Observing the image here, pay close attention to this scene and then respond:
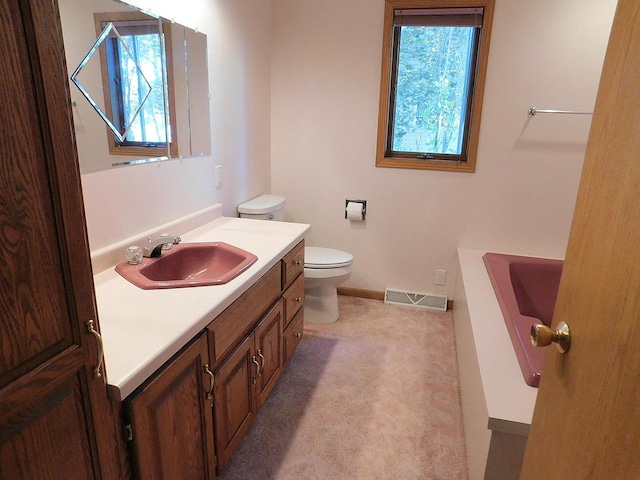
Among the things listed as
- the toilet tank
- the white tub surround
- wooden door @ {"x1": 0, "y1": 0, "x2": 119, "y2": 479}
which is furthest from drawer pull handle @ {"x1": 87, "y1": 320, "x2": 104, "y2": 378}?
the toilet tank

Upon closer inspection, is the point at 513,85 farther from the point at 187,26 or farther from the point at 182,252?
the point at 182,252

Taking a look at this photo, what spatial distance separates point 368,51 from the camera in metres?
2.85

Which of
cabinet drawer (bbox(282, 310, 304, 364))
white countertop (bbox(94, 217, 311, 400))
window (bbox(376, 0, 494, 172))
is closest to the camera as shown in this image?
white countertop (bbox(94, 217, 311, 400))

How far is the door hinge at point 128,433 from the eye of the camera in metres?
1.00

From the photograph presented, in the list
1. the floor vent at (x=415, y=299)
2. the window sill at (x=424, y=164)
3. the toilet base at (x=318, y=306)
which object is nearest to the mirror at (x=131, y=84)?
the toilet base at (x=318, y=306)

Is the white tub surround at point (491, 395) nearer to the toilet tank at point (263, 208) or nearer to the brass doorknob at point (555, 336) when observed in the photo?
the brass doorknob at point (555, 336)

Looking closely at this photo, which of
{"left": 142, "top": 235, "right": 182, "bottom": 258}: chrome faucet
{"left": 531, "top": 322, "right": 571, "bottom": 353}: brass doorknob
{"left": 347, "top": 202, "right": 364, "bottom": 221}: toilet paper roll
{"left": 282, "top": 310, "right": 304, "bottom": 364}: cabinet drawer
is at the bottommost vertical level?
{"left": 282, "top": 310, "right": 304, "bottom": 364}: cabinet drawer

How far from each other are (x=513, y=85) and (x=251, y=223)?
1.84 m

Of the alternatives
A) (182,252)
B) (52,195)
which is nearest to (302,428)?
(182,252)

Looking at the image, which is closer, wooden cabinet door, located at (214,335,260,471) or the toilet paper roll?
wooden cabinet door, located at (214,335,260,471)

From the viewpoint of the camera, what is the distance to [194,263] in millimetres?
1859

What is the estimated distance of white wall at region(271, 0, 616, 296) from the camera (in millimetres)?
2574

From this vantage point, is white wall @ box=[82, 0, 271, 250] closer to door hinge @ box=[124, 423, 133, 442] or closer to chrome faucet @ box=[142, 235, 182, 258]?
chrome faucet @ box=[142, 235, 182, 258]

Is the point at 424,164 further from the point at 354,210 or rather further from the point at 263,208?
the point at 263,208
